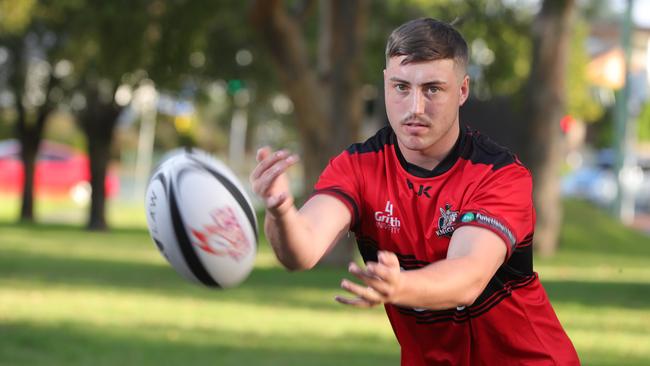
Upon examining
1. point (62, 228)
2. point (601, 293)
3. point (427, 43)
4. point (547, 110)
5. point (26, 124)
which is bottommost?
point (62, 228)

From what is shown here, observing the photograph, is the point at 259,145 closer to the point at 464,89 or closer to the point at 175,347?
the point at 175,347

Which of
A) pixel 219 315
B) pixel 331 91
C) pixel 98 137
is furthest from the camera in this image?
pixel 98 137

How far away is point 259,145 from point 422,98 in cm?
1684

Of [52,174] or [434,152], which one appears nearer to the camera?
[434,152]

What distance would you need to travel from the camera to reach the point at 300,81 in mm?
20438

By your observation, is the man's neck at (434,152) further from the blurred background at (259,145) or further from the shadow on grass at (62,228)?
the shadow on grass at (62,228)

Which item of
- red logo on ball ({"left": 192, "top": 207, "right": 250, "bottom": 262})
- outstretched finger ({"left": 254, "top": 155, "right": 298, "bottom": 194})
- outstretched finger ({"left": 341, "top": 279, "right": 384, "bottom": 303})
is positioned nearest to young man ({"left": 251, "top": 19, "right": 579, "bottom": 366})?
outstretched finger ({"left": 254, "top": 155, "right": 298, "bottom": 194})

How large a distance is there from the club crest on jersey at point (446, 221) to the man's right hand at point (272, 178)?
81 cm

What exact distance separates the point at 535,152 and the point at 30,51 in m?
16.8

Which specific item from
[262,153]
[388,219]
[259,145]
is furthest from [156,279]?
[262,153]

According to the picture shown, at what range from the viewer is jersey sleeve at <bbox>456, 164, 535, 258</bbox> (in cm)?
449

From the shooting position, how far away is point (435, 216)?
190 inches

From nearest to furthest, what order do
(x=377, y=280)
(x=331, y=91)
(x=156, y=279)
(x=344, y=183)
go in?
(x=377, y=280), (x=344, y=183), (x=156, y=279), (x=331, y=91)

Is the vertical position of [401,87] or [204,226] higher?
[401,87]
